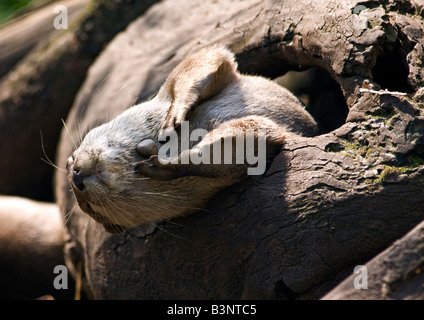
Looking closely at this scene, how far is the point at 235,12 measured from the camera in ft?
11.8

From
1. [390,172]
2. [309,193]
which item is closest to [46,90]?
[309,193]

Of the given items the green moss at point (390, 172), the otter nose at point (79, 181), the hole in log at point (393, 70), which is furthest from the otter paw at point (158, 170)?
the hole in log at point (393, 70)

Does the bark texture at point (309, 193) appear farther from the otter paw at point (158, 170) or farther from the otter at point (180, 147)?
the otter paw at point (158, 170)

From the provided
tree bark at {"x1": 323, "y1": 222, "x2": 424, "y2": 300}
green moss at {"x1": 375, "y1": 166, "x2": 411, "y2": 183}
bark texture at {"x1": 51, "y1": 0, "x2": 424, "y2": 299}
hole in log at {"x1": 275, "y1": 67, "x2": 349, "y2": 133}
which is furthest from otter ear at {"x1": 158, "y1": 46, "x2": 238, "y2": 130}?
tree bark at {"x1": 323, "y1": 222, "x2": 424, "y2": 300}

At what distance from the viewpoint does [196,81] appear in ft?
9.28

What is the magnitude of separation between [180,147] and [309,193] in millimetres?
677

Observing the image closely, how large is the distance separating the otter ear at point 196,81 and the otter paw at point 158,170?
0.27 meters

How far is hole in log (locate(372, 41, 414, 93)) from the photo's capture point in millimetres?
2664

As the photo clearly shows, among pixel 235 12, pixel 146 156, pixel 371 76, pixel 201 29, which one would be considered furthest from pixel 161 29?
pixel 371 76

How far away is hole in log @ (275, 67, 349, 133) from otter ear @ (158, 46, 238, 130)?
63 centimetres

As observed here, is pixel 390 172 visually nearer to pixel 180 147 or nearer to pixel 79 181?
pixel 180 147

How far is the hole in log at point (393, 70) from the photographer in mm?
2664
